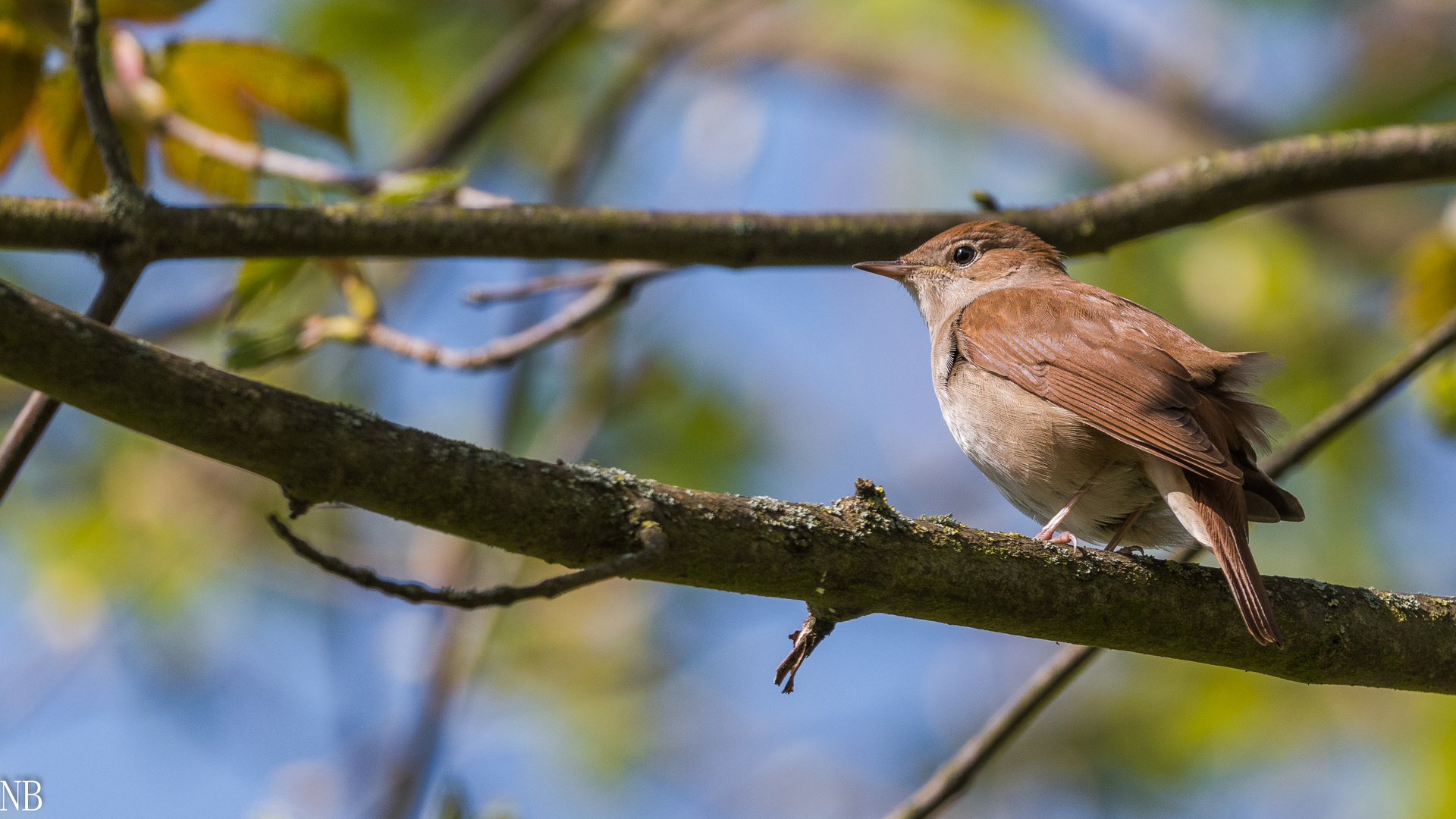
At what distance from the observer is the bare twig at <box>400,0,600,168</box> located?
20.1 ft

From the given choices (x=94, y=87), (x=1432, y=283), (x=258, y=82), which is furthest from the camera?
(x=1432, y=283)

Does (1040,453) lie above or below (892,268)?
below

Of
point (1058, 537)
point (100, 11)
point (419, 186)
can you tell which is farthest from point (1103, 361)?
point (100, 11)

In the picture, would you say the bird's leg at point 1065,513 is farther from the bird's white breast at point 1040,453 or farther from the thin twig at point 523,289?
the thin twig at point 523,289

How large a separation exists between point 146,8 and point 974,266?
3.78 metres

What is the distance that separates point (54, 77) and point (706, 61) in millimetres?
7686

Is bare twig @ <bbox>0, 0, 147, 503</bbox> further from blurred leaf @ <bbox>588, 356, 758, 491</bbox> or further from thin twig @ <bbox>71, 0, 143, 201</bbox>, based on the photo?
blurred leaf @ <bbox>588, 356, 758, 491</bbox>

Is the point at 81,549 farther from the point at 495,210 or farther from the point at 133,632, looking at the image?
the point at 495,210

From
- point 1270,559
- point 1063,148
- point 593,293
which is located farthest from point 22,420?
point 1063,148

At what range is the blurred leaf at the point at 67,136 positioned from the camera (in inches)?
171

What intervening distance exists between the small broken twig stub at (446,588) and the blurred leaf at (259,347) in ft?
7.01

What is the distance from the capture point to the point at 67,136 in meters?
4.36

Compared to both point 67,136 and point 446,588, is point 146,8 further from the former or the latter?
point 446,588

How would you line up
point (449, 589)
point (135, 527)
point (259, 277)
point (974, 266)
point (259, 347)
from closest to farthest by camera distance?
1. point (449, 589)
2. point (259, 277)
3. point (259, 347)
4. point (974, 266)
5. point (135, 527)
